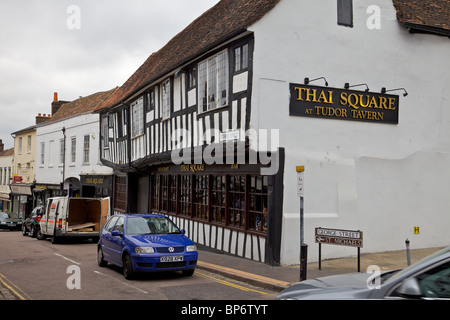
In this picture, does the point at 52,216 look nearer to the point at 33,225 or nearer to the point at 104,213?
the point at 104,213

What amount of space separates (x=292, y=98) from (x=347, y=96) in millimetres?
1877

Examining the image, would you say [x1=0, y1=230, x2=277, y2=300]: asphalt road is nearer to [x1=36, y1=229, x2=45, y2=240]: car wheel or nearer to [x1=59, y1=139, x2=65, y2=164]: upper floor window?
[x1=36, y1=229, x2=45, y2=240]: car wheel

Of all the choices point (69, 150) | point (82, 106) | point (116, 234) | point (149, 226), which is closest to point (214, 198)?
point (149, 226)

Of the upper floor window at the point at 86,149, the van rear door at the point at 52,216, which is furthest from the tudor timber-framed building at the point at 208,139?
the upper floor window at the point at 86,149

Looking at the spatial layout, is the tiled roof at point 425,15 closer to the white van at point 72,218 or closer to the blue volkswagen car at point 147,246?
the blue volkswagen car at point 147,246

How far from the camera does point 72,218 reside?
2119 centimetres

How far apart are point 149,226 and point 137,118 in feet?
35.8

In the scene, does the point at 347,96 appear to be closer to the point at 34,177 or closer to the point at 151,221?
the point at 151,221

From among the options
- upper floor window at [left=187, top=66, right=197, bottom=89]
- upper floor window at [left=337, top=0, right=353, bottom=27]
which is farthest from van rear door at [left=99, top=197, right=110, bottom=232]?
upper floor window at [left=337, top=0, right=353, bottom=27]

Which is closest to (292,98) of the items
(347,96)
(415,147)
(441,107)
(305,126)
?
(305,126)

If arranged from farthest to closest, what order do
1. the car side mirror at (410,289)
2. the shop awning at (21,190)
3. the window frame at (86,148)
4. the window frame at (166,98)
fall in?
the shop awning at (21,190), the window frame at (86,148), the window frame at (166,98), the car side mirror at (410,289)

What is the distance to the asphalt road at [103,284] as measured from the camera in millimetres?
8695

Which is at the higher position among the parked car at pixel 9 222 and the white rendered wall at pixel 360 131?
the white rendered wall at pixel 360 131

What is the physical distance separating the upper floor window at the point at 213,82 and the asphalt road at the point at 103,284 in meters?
5.24
